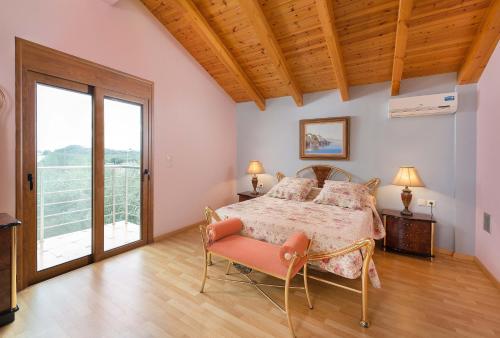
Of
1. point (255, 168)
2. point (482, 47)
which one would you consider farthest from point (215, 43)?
point (482, 47)

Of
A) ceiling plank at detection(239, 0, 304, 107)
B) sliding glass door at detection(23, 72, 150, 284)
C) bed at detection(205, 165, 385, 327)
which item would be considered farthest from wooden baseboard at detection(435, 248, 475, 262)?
sliding glass door at detection(23, 72, 150, 284)

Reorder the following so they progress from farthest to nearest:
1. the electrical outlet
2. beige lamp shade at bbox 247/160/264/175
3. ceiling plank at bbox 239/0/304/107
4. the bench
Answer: beige lamp shade at bbox 247/160/264/175 → the electrical outlet → ceiling plank at bbox 239/0/304/107 → the bench

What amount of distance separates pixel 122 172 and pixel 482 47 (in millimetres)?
4749

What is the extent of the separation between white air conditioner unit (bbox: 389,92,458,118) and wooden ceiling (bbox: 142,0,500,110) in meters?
0.23

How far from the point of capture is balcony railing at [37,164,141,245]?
8.41ft

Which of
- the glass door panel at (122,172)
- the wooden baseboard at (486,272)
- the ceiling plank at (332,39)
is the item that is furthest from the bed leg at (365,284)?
the glass door panel at (122,172)

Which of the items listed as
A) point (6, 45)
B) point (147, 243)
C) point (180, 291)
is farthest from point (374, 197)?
point (6, 45)

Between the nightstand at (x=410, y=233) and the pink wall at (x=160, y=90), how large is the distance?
125 inches

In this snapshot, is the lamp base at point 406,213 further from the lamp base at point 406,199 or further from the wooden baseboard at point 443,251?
the wooden baseboard at point 443,251

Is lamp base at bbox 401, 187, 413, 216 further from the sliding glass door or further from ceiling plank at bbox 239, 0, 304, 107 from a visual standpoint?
the sliding glass door

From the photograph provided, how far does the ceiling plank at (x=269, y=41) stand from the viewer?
108 inches

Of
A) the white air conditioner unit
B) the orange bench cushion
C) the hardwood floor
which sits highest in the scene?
the white air conditioner unit

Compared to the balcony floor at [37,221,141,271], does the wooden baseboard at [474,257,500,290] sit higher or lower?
lower

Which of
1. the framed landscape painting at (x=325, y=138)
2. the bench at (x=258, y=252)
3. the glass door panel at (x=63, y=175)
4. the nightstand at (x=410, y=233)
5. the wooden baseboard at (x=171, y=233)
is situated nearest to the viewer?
the bench at (x=258, y=252)
